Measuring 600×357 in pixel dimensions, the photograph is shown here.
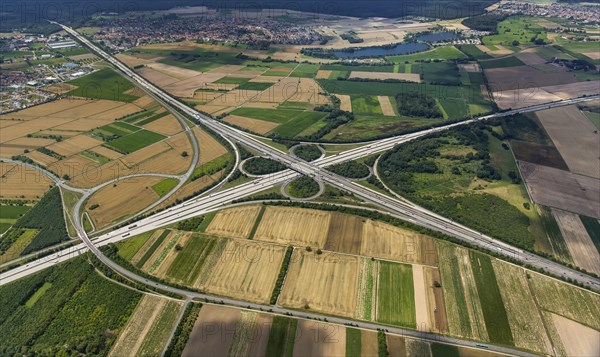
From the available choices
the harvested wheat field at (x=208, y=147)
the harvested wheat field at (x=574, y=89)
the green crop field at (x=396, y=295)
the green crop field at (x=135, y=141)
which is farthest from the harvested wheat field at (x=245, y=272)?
the harvested wheat field at (x=574, y=89)

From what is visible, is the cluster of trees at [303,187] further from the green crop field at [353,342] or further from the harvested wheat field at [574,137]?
A: the harvested wheat field at [574,137]

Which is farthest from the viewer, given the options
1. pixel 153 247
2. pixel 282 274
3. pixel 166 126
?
pixel 166 126

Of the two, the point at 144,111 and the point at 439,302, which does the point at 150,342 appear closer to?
the point at 439,302

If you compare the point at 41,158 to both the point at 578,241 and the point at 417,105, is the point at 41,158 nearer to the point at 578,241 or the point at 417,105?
the point at 417,105

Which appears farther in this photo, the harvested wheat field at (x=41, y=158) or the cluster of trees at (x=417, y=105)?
the cluster of trees at (x=417, y=105)

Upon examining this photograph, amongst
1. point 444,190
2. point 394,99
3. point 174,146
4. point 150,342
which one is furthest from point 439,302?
point 394,99

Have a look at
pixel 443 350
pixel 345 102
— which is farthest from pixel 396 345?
pixel 345 102
